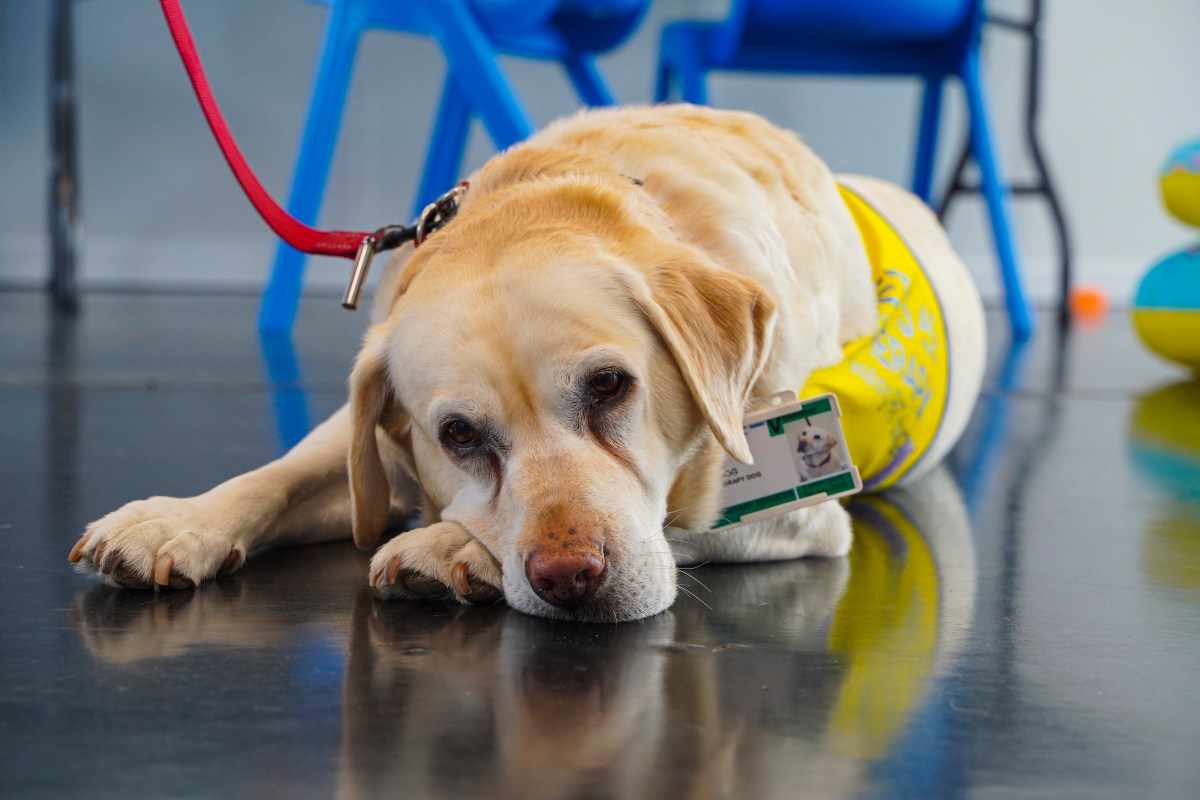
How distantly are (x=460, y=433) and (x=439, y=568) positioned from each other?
18cm

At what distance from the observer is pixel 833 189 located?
7.72 ft

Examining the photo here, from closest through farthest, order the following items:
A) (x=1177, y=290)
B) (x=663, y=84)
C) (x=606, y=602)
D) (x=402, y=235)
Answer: (x=606, y=602) → (x=402, y=235) → (x=1177, y=290) → (x=663, y=84)

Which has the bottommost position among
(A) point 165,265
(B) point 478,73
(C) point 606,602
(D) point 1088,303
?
(A) point 165,265

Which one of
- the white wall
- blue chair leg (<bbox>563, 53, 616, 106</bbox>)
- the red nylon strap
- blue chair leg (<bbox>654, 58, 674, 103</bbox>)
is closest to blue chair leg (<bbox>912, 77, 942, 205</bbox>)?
the white wall

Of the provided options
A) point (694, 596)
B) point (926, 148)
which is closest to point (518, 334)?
point (694, 596)

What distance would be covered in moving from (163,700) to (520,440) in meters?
0.54

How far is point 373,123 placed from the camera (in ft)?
24.4

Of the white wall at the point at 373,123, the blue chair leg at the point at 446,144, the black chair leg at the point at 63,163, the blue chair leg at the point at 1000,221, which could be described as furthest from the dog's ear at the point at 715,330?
the white wall at the point at 373,123

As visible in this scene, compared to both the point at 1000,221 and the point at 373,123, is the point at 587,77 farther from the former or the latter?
the point at 373,123

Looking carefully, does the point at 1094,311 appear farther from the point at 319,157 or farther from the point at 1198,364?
the point at 319,157

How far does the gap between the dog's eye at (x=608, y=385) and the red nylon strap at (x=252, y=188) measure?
681 mm

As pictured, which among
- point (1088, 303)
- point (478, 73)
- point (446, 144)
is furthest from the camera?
point (1088, 303)

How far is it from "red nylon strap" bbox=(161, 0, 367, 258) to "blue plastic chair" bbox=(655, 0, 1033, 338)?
310cm

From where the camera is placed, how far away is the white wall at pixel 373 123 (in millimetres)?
7020
